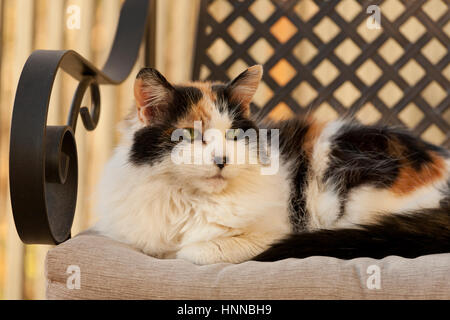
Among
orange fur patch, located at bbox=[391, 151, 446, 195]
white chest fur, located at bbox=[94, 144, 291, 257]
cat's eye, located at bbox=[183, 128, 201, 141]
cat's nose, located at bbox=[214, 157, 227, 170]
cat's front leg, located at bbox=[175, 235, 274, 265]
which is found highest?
cat's eye, located at bbox=[183, 128, 201, 141]

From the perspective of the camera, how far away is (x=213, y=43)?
1787mm

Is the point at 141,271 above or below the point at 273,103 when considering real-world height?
below

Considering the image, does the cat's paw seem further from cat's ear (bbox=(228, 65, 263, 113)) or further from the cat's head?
cat's ear (bbox=(228, 65, 263, 113))

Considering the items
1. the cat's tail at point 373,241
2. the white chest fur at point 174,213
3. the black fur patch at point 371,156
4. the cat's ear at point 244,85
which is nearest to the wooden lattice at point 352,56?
the black fur patch at point 371,156

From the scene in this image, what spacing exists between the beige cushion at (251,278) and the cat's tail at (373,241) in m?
0.06

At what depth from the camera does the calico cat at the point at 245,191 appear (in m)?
0.96

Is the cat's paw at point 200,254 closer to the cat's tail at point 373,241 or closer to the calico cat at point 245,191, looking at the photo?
the calico cat at point 245,191

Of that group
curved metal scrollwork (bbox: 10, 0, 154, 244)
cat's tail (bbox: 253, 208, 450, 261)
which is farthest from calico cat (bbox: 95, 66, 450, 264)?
curved metal scrollwork (bbox: 10, 0, 154, 244)

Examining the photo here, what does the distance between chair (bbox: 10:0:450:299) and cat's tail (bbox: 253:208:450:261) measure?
2.5 inches

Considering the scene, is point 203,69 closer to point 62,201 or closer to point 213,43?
point 213,43

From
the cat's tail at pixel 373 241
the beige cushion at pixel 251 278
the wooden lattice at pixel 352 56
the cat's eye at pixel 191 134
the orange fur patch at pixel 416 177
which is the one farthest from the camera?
the wooden lattice at pixel 352 56

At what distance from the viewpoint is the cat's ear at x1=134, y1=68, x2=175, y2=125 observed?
1.03 m

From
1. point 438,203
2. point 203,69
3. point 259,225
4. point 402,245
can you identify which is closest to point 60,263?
point 259,225

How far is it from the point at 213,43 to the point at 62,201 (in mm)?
947
